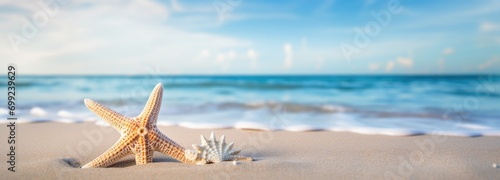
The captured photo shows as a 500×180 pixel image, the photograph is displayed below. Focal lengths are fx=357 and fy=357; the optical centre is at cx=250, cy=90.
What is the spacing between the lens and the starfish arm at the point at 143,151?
338 cm

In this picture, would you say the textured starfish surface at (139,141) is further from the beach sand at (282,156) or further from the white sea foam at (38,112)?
the white sea foam at (38,112)

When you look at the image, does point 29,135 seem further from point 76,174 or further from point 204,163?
point 204,163

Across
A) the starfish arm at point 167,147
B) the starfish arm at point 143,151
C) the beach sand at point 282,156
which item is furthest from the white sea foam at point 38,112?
the starfish arm at point 167,147

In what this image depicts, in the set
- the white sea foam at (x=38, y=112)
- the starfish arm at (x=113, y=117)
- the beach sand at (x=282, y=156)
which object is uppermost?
the starfish arm at (x=113, y=117)

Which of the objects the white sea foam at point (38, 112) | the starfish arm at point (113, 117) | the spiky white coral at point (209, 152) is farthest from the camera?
the white sea foam at point (38, 112)

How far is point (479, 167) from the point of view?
128 inches

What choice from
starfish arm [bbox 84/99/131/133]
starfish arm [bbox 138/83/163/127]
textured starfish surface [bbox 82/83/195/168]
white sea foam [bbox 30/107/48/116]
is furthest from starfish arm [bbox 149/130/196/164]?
white sea foam [bbox 30/107/48/116]

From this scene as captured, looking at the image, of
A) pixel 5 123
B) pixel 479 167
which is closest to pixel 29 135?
pixel 5 123

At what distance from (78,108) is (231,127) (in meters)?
5.73

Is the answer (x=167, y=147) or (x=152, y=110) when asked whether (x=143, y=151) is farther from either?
(x=152, y=110)

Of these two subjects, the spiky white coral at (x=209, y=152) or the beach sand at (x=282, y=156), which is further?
the spiky white coral at (x=209, y=152)

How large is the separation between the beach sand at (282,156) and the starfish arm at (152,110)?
415 mm

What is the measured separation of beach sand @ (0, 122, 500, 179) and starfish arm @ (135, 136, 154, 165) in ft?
0.25

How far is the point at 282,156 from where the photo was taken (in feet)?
13.6
